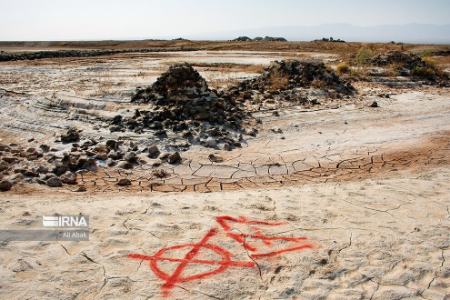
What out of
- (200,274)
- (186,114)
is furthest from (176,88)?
(200,274)

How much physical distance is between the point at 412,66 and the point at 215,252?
14.6 m

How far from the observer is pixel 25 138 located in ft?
26.3

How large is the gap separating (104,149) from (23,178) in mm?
1530

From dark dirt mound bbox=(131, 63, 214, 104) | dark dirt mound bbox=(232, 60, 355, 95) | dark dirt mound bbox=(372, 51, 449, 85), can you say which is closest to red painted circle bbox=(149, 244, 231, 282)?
dark dirt mound bbox=(131, 63, 214, 104)

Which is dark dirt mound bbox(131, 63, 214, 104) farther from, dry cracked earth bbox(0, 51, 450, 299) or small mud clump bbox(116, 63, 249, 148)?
dry cracked earth bbox(0, 51, 450, 299)

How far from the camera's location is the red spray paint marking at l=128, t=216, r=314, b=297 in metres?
3.53

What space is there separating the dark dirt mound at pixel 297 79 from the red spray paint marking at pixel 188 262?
7971 mm

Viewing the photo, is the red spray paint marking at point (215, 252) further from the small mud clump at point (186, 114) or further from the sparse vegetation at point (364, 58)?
the sparse vegetation at point (364, 58)

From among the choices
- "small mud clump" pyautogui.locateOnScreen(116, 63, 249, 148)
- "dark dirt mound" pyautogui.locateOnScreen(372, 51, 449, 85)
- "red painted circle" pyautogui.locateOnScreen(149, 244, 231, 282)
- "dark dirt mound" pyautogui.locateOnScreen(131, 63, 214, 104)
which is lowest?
"red painted circle" pyautogui.locateOnScreen(149, 244, 231, 282)

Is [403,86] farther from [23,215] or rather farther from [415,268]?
[23,215]

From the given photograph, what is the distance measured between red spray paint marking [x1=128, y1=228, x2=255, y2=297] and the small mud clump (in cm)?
362

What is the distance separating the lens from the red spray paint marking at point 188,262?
349 centimetres

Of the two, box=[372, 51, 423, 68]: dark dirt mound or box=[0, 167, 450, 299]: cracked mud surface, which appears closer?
box=[0, 167, 450, 299]: cracked mud surface

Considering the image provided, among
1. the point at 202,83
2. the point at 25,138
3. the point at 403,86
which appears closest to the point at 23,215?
the point at 25,138
